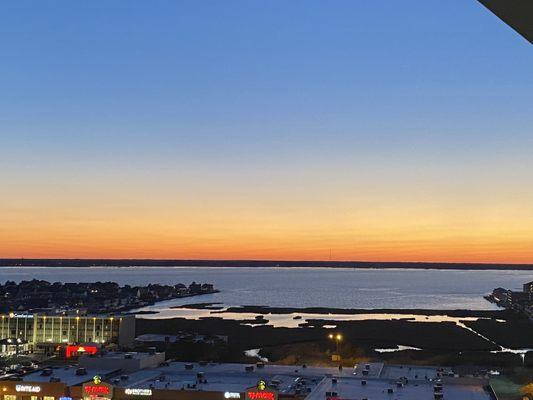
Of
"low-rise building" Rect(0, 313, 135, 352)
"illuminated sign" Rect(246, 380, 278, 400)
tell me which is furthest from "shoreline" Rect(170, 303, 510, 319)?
"illuminated sign" Rect(246, 380, 278, 400)

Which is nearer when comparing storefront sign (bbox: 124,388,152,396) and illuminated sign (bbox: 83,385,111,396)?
storefront sign (bbox: 124,388,152,396)

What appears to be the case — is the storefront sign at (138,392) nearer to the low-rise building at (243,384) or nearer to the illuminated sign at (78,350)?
the low-rise building at (243,384)

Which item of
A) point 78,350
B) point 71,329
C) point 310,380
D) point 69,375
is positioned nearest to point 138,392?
point 69,375

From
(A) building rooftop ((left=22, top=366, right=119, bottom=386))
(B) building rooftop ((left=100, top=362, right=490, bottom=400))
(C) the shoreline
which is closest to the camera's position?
(B) building rooftop ((left=100, top=362, right=490, bottom=400))

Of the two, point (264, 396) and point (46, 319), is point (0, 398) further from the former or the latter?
point (46, 319)

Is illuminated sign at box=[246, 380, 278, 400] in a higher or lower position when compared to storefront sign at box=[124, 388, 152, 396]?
higher

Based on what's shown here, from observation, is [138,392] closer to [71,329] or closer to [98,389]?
[98,389]

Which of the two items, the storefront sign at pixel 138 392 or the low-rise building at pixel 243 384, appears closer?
the low-rise building at pixel 243 384

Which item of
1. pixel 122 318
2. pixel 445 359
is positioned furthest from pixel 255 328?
pixel 445 359

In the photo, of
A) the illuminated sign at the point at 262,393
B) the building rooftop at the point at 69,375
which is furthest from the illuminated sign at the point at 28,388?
the illuminated sign at the point at 262,393

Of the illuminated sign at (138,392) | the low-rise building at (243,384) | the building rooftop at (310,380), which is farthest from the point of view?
the illuminated sign at (138,392)

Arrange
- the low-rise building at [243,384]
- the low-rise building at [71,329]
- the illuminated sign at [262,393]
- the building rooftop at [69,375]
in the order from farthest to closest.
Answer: the low-rise building at [71,329] < the building rooftop at [69,375] < the low-rise building at [243,384] < the illuminated sign at [262,393]

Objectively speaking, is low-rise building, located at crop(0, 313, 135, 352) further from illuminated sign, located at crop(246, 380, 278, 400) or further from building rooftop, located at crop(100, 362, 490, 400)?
illuminated sign, located at crop(246, 380, 278, 400)

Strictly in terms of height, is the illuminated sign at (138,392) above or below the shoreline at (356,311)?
above
